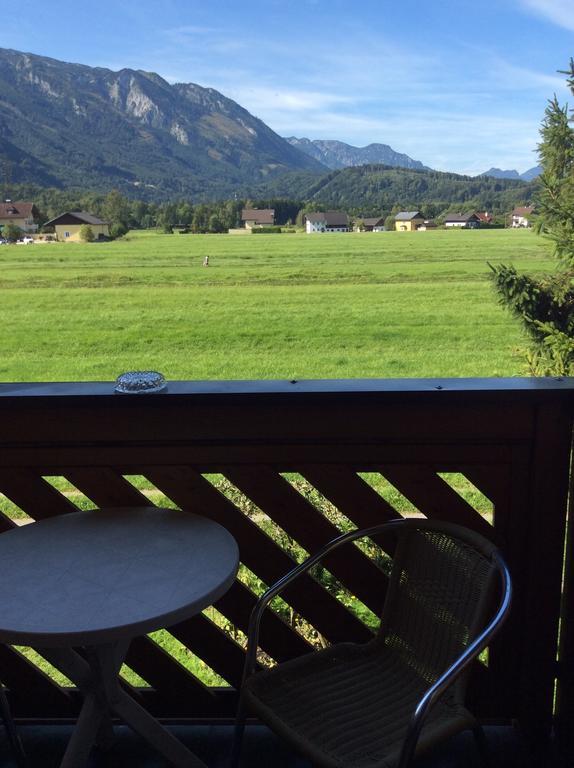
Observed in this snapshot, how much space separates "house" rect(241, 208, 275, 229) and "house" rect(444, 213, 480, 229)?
939cm

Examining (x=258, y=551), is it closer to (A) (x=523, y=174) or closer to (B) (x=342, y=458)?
(B) (x=342, y=458)

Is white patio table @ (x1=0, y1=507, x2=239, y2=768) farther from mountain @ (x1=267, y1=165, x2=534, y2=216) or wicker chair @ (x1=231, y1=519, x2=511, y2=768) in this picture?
mountain @ (x1=267, y1=165, x2=534, y2=216)

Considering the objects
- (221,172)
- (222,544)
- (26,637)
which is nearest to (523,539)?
(222,544)

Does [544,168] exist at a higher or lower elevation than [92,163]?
lower

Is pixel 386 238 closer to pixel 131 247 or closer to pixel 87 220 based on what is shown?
pixel 131 247

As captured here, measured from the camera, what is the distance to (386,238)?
3725 cm

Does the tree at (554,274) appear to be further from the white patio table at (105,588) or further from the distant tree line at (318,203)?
the white patio table at (105,588)

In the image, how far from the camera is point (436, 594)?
1382 mm

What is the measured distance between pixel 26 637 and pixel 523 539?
1.06m

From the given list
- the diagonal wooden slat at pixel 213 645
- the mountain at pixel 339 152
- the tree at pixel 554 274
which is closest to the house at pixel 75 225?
the tree at pixel 554 274

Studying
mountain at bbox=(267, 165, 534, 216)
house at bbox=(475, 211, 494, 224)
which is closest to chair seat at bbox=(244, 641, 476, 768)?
mountain at bbox=(267, 165, 534, 216)

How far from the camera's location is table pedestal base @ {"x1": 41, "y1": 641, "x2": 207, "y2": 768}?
121cm

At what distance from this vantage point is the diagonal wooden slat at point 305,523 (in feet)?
4.99

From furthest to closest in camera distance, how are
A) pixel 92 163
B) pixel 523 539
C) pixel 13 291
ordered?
pixel 92 163, pixel 13 291, pixel 523 539
